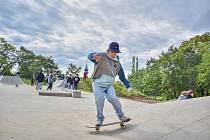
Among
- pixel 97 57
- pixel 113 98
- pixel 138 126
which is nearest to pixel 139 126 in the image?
pixel 138 126

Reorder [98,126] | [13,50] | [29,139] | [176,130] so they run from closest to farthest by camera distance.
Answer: [29,139] < [176,130] < [98,126] < [13,50]

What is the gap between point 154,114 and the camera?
788 centimetres

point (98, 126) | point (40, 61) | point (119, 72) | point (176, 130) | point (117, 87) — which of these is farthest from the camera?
point (40, 61)

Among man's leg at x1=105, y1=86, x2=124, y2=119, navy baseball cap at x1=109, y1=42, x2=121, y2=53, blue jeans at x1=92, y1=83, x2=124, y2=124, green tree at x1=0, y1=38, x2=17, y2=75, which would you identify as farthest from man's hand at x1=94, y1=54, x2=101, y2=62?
green tree at x1=0, y1=38, x2=17, y2=75

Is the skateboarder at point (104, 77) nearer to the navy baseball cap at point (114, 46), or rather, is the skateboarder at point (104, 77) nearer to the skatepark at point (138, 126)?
the navy baseball cap at point (114, 46)

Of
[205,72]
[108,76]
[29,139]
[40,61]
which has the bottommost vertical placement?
[29,139]

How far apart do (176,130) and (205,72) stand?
31202 millimetres

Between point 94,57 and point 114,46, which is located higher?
point 114,46

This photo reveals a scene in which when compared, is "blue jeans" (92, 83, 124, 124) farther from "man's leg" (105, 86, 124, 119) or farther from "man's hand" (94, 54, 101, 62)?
"man's hand" (94, 54, 101, 62)

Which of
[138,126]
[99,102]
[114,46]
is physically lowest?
[138,126]

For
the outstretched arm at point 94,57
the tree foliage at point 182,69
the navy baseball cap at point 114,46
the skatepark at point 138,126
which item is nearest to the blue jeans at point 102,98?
the skatepark at point 138,126

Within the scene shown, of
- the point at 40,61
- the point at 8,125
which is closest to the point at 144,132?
the point at 8,125

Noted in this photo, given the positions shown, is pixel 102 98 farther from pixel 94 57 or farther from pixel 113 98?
pixel 94 57

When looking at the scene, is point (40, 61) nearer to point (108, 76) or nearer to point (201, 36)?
point (201, 36)
